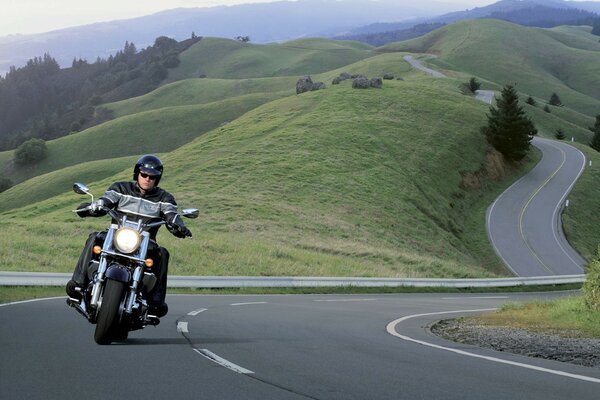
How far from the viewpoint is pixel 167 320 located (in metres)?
13.9

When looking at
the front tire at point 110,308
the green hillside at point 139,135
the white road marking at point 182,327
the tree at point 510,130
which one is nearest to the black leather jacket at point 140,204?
the front tire at point 110,308

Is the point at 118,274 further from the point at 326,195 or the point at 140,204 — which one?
the point at 326,195

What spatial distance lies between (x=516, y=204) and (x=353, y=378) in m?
71.0

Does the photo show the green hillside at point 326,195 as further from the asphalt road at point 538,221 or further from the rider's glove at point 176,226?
the rider's glove at point 176,226

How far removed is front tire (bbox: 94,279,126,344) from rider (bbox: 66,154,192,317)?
0.68 m

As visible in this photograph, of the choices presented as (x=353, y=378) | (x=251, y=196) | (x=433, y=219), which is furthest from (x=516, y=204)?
(x=353, y=378)

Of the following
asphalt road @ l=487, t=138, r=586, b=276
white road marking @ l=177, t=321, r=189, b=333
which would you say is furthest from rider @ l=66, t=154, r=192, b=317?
asphalt road @ l=487, t=138, r=586, b=276

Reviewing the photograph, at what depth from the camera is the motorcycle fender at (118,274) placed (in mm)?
9400

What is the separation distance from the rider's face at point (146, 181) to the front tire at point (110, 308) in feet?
4.87

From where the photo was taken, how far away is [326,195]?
59.9 metres

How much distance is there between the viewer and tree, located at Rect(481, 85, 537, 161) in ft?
289

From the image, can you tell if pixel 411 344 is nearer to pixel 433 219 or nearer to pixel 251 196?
pixel 251 196

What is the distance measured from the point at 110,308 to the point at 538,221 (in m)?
65.7

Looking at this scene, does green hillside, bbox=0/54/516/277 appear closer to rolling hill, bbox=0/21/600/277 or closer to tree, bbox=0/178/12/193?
rolling hill, bbox=0/21/600/277
